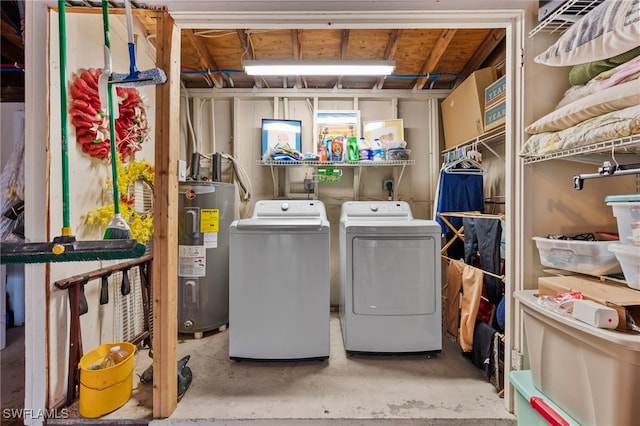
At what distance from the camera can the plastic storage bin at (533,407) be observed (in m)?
1.01

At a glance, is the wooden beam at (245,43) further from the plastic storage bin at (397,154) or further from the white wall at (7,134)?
the white wall at (7,134)

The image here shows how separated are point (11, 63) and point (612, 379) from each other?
4.40 meters

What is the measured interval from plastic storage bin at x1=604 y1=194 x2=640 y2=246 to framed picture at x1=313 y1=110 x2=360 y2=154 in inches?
86.6

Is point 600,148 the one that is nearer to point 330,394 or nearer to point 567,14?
point 567,14

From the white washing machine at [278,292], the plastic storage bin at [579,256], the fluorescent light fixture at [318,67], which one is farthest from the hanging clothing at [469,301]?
the fluorescent light fixture at [318,67]

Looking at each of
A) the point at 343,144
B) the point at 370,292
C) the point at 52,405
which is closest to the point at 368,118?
the point at 343,144

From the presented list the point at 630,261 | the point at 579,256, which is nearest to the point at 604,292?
the point at 630,261

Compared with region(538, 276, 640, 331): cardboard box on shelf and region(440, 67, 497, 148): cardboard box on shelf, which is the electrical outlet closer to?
region(440, 67, 497, 148): cardboard box on shelf

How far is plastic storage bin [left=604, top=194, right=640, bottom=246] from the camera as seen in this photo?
0.97m

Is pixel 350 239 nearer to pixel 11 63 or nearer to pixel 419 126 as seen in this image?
pixel 419 126

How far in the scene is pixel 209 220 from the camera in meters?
2.32

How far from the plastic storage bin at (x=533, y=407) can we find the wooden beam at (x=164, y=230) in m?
1.74

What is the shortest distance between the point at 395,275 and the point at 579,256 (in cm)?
105

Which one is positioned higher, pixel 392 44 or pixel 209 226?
pixel 392 44
